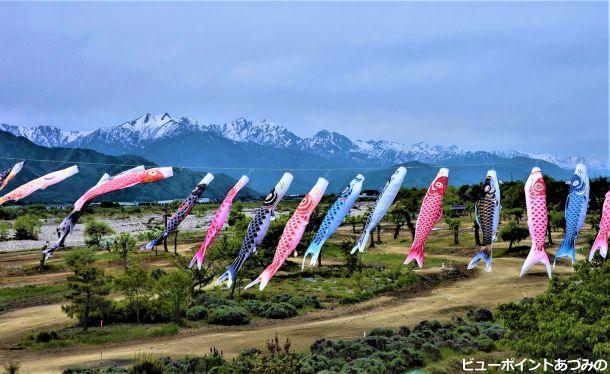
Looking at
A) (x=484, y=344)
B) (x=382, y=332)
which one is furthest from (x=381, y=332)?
(x=484, y=344)

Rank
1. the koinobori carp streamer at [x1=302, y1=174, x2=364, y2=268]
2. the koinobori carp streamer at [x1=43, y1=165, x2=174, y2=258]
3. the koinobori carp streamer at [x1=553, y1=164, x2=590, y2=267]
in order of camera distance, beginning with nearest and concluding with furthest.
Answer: the koinobori carp streamer at [x1=553, y1=164, x2=590, y2=267], the koinobori carp streamer at [x1=302, y1=174, x2=364, y2=268], the koinobori carp streamer at [x1=43, y1=165, x2=174, y2=258]

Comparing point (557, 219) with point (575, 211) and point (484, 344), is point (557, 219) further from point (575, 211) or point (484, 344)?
point (484, 344)

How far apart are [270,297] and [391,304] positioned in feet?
23.8

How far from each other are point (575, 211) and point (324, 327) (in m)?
12.5

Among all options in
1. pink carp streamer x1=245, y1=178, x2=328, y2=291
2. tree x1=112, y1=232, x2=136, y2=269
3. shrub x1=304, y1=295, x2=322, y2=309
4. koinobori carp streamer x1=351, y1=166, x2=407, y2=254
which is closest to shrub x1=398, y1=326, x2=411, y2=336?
koinobori carp streamer x1=351, y1=166, x2=407, y2=254

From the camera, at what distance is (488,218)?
22.1 m

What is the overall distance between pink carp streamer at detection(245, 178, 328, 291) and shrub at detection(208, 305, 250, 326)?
876 cm

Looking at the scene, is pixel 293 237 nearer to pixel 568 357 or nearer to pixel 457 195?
pixel 568 357

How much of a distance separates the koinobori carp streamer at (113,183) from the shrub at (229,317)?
914 cm

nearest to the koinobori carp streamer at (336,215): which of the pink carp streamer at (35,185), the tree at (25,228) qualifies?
the pink carp streamer at (35,185)

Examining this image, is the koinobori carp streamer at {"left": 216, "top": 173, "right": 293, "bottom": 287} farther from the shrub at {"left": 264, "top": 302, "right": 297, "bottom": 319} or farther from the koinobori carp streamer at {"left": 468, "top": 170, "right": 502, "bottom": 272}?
the shrub at {"left": 264, "top": 302, "right": 297, "bottom": 319}

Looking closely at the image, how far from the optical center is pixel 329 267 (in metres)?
48.6

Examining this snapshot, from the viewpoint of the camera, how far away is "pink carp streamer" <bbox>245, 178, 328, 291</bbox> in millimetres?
20828

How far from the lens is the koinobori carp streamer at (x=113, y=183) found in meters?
22.8
